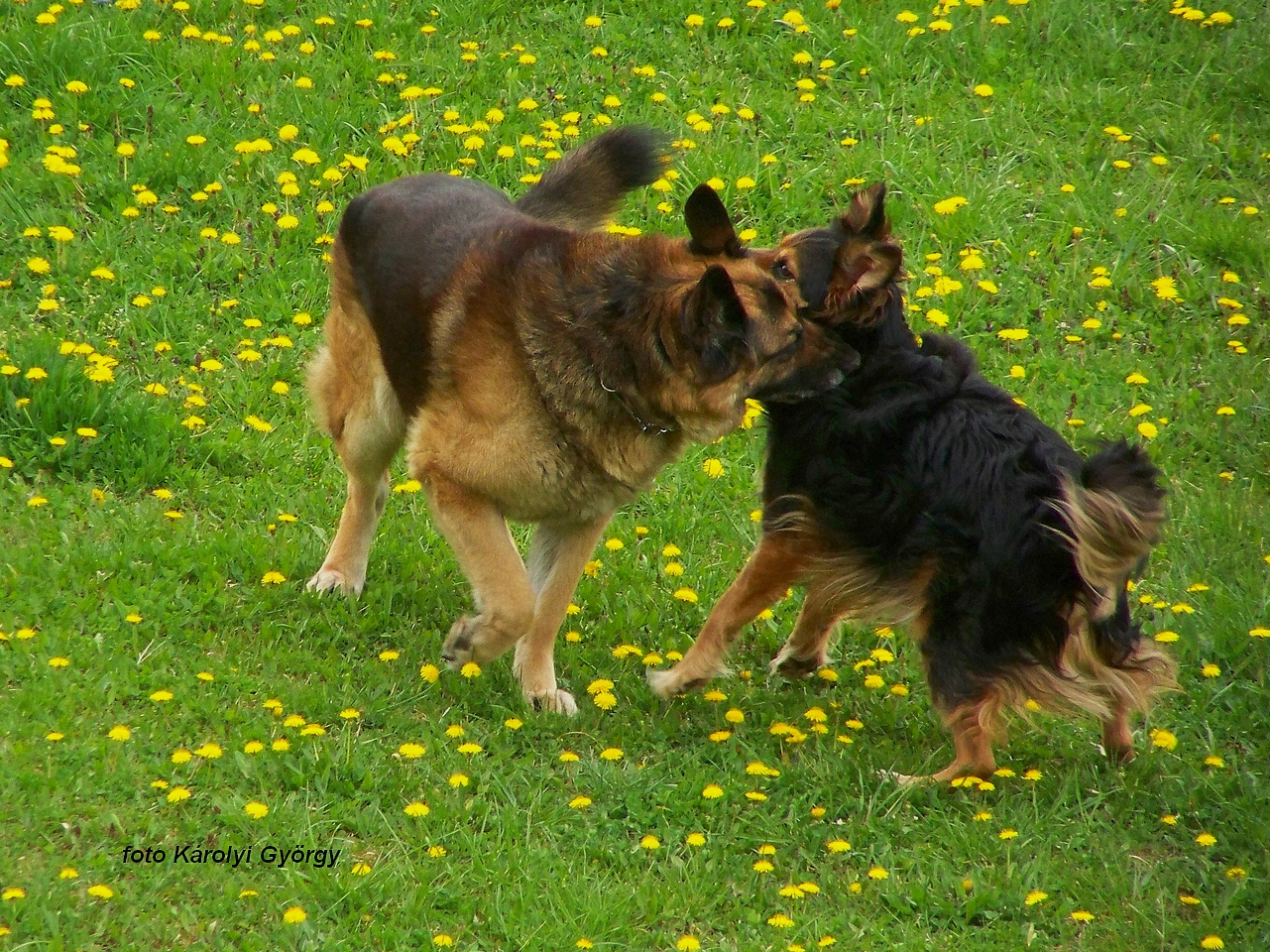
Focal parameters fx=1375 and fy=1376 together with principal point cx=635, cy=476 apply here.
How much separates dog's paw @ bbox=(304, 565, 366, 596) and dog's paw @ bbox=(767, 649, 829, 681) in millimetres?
1546

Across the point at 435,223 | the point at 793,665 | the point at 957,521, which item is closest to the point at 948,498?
the point at 957,521

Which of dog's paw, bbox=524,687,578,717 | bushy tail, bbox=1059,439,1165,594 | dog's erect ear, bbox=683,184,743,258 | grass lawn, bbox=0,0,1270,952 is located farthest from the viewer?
dog's paw, bbox=524,687,578,717

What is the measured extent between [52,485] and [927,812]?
335cm

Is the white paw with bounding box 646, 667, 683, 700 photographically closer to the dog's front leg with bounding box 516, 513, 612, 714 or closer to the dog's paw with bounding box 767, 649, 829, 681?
the dog's front leg with bounding box 516, 513, 612, 714

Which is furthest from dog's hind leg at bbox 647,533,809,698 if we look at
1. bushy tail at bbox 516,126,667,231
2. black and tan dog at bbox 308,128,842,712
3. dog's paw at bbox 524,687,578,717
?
bushy tail at bbox 516,126,667,231

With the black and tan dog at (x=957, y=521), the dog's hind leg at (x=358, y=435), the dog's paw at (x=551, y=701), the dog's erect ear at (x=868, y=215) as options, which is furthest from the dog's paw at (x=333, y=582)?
the dog's erect ear at (x=868, y=215)

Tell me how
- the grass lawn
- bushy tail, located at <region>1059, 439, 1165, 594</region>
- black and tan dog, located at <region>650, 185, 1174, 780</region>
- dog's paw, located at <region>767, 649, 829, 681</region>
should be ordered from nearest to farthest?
the grass lawn → bushy tail, located at <region>1059, 439, 1165, 594</region> → black and tan dog, located at <region>650, 185, 1174, 780</region> → dog's paw, located at <region>767, 649, 829, 681</region>

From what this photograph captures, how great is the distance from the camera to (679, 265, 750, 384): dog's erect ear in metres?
3.92

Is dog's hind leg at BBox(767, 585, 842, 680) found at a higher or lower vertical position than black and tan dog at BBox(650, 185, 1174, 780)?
lower

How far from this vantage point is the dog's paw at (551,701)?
4.58 metres

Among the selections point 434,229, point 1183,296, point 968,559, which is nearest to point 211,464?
point 434,229

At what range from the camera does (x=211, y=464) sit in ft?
18.4

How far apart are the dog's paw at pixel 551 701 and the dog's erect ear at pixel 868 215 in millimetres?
1794

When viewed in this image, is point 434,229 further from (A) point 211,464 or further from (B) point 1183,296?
(B) point 1183,296
